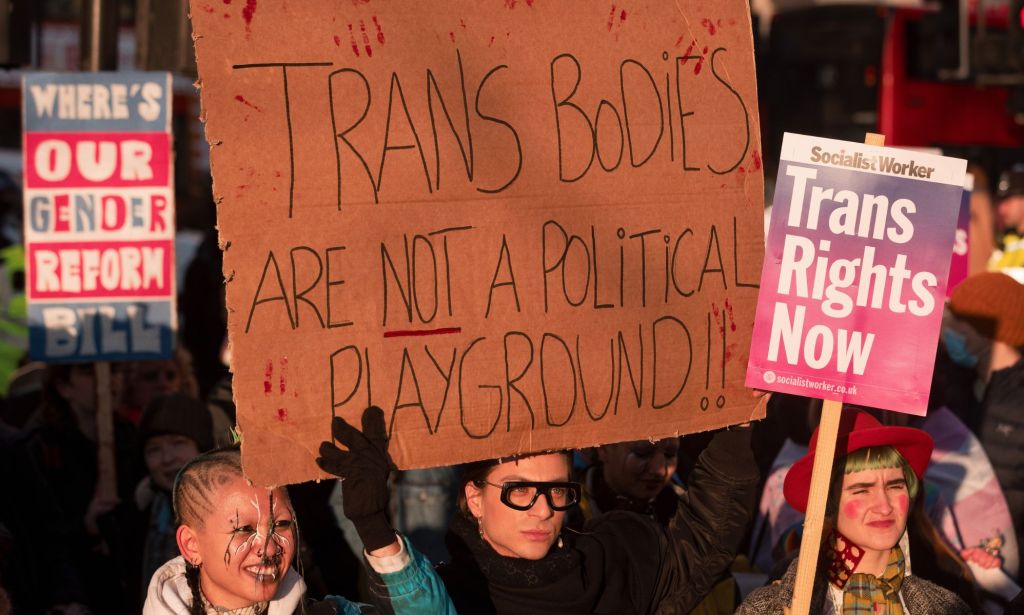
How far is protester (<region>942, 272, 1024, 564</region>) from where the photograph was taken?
6195 mm

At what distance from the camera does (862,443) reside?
4348 millimetres

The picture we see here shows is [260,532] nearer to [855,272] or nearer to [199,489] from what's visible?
[199,489]

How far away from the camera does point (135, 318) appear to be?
21.9ft

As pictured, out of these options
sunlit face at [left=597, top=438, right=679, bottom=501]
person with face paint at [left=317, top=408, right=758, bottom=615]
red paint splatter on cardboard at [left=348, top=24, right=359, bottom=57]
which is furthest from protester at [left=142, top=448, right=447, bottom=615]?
sunlit face at [left=597, top=438, right=679, bottom=501]

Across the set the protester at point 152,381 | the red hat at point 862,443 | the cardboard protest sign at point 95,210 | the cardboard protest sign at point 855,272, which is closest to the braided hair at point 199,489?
the cardboard protest sign at point 855,272

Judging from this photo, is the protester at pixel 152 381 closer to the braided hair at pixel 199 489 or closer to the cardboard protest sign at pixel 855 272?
the braided hair at pixel 199 489

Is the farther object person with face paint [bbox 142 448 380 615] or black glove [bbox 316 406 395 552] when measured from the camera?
person with face paint [bbox 142 448 380 615]

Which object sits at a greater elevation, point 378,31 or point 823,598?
point 378,31

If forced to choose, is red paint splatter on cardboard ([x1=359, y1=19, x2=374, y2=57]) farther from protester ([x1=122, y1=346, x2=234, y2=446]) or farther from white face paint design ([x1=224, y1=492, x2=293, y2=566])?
protester ([x1=122, y1=346, x2=234, y2=446])

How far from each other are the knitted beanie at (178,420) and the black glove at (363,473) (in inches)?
97.9

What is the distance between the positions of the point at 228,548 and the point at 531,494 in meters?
0.76

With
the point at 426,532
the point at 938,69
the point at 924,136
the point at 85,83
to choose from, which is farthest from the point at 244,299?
the point at 924,136

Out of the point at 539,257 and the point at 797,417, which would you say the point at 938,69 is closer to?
the point at 797,417

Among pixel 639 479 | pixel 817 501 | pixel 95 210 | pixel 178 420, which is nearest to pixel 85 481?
pixel 178 420
